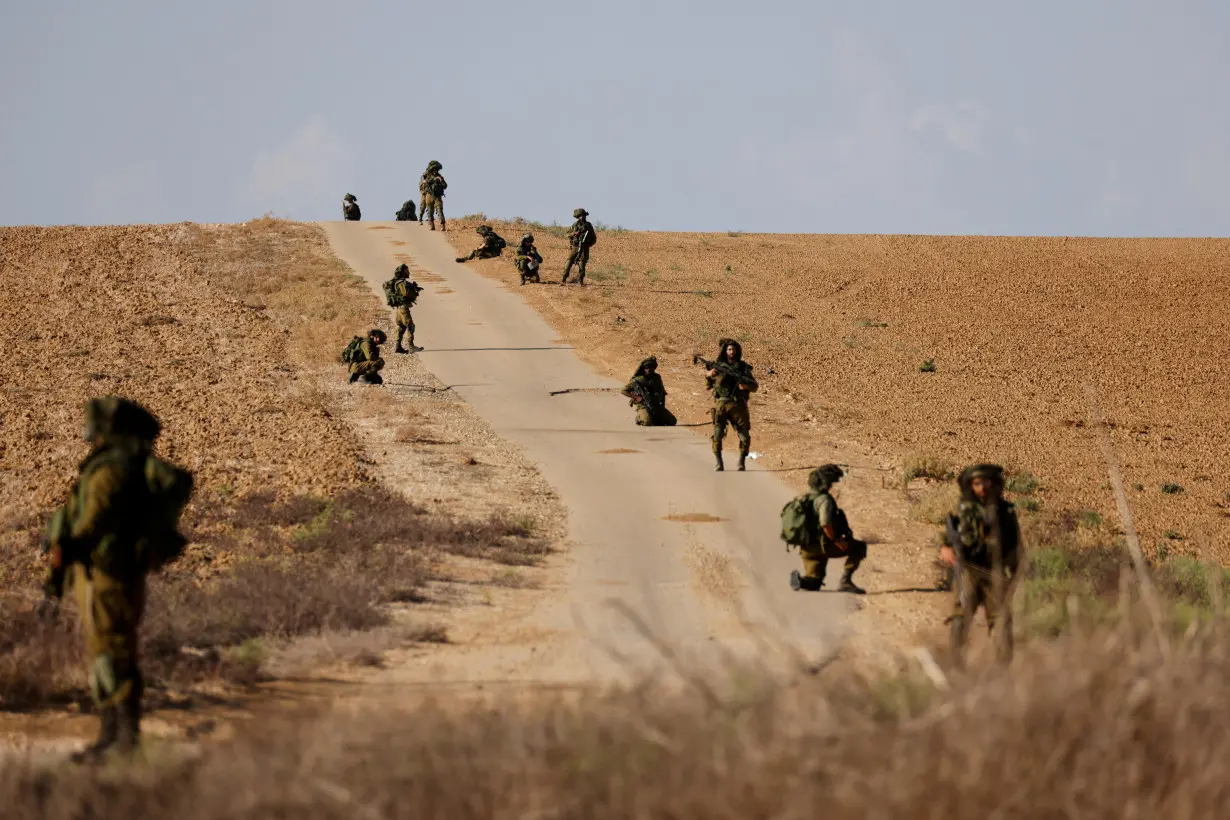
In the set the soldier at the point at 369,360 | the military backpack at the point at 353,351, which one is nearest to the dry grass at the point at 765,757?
the soldier at the point at 369,360

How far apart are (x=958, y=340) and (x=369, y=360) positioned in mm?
16107

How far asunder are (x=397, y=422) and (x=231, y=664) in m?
13.2

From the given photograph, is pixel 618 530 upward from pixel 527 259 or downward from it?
downward

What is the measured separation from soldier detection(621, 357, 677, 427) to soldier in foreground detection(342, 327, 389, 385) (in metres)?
5.74

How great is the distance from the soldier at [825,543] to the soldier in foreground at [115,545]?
256 inches

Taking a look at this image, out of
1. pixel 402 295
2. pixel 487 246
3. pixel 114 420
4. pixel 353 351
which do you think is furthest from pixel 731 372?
pixel 487 246

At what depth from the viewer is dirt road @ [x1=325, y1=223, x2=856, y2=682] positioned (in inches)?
417

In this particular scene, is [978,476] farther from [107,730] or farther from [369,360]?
[369,360]

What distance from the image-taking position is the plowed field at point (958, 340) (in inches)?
898

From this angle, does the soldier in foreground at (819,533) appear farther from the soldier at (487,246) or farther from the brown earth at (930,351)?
the soldier at (487,246)

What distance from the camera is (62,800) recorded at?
5.70 metres

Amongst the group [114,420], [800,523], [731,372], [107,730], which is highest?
[731,372]

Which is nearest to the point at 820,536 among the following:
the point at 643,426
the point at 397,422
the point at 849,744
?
the point at 849,744

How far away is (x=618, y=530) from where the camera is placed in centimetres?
1642
